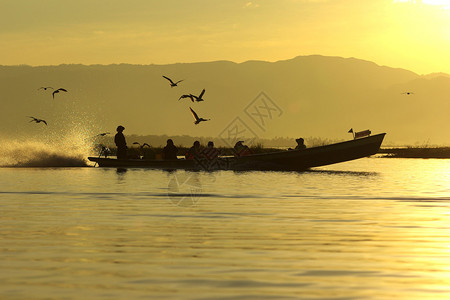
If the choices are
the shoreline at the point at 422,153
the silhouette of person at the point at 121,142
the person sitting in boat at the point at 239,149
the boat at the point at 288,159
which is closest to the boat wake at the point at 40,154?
the silhouette of person at the point at 121,142

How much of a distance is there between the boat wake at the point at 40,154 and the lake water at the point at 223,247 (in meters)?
23.4

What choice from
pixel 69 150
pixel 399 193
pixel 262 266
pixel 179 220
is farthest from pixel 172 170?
pixel 262 266

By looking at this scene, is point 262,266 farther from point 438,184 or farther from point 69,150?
point 69,150

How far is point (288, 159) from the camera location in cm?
3684

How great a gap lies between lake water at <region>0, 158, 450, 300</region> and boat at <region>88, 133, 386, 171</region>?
1514 centimetres

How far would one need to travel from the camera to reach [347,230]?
43.3 ft

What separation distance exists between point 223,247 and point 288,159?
1030 inches

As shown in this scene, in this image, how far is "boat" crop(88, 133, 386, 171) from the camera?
36562mm

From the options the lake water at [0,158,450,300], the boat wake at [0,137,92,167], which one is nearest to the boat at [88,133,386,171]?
the boat wake at [0,137,92,167]

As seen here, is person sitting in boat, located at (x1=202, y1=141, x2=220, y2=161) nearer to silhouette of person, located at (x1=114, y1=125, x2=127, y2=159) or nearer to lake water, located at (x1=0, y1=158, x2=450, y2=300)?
silhouette of person, located at (x1=114, y1=125, x2=127, y2=159)

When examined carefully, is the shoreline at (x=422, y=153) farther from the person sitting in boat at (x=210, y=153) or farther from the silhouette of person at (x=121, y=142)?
Answer: the silhouette of person at (x=121, y=142)

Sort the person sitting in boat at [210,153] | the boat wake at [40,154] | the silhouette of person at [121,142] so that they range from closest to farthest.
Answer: the person sitting in boat at [210,153]
the silhouette of person at [121,142]
the boat wake at [40,154]

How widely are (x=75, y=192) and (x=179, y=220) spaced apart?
8.68 metres

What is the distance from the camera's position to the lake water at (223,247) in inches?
313
